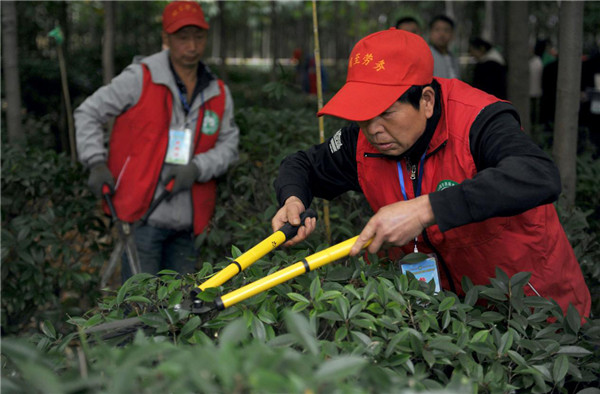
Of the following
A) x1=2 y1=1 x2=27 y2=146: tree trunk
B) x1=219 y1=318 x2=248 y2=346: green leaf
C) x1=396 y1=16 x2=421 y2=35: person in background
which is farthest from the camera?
x1=396 y1=16 x2=421 y2=35: person in background

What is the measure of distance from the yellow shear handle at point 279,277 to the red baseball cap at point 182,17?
2400mm

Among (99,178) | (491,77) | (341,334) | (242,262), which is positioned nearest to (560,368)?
(341,334)

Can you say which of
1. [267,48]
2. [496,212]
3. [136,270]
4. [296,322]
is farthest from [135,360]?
[267,48]

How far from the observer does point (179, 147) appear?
12.4 feet

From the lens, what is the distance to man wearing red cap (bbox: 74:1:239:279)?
3.68 m

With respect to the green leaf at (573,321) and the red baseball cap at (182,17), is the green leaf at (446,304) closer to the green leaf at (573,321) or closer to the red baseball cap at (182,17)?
the green leaf at (573,321)

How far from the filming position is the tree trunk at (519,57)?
201 inches

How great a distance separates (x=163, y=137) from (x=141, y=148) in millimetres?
153

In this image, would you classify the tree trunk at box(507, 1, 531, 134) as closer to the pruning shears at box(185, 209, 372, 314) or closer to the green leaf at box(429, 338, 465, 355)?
the pruning shears at box(185, 209, 372, 314)

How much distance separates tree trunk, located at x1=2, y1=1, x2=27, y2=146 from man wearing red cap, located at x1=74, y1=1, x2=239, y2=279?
1.39m

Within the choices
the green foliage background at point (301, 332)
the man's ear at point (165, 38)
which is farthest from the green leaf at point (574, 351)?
the man's ear at point (165, 38)

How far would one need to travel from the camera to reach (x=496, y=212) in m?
1.81

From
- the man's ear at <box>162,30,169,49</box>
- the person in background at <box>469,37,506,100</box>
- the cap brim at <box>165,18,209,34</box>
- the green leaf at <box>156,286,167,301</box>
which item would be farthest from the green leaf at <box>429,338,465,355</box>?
the person in background at <box>469,37,506,100</box>

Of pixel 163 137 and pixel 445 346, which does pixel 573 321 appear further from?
pixel 163 137
